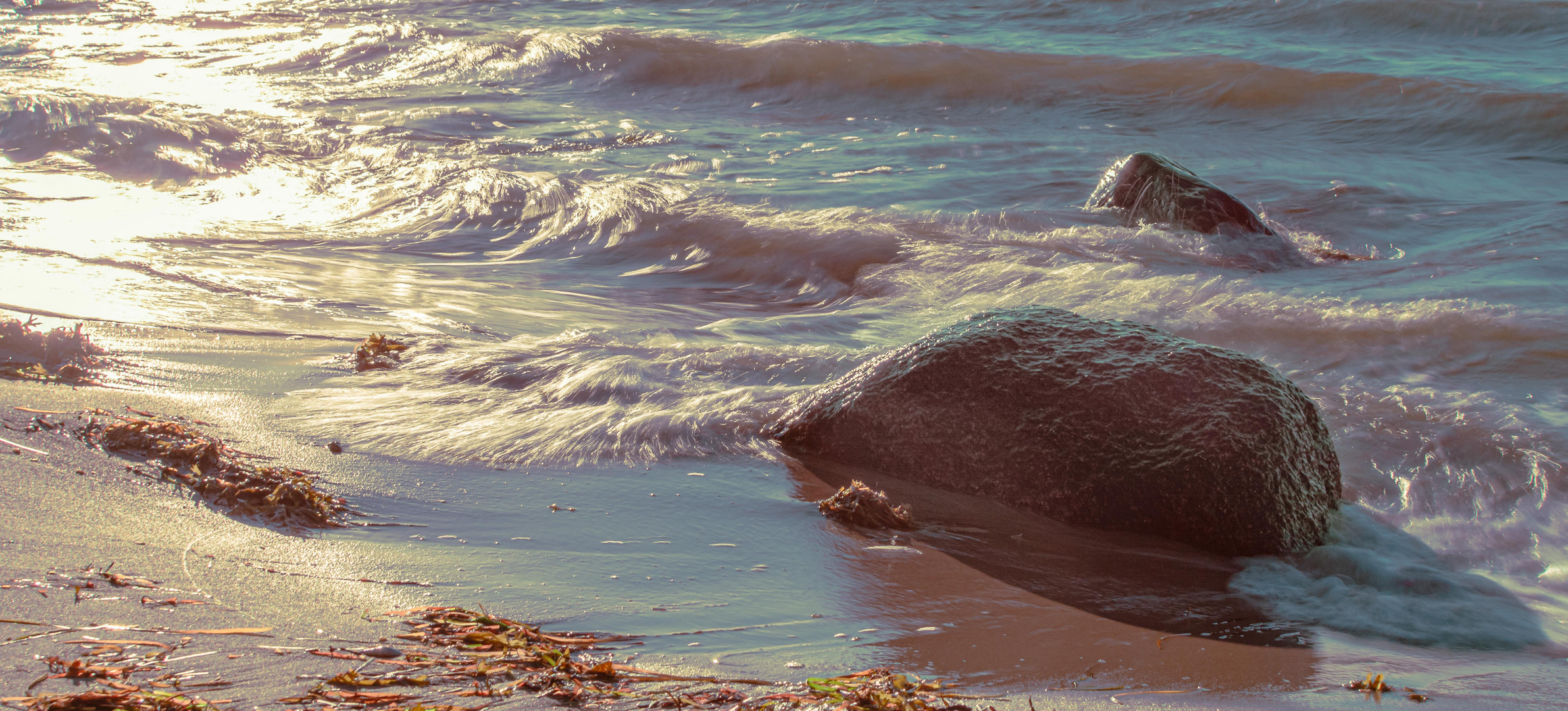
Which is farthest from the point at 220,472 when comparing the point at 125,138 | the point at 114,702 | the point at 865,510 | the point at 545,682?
the point at 125,138

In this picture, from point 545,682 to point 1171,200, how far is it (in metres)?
6.08

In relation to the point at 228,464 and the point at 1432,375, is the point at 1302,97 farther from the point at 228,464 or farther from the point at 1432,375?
the point at 228,464

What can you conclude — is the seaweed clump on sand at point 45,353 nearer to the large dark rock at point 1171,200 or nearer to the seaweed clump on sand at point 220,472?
the seaweed clump on sand at point 220,472

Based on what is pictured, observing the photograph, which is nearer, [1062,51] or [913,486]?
→ [913,486]

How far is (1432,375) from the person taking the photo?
4328 mm

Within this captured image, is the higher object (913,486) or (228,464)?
(228,464)

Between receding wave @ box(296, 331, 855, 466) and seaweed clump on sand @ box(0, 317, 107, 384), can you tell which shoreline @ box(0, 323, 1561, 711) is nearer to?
seaweed clump on sand @ box(0, 317, 107, 384)

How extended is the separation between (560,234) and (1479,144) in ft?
26.3

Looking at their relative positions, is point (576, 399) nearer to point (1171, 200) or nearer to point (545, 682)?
point (545, 682)

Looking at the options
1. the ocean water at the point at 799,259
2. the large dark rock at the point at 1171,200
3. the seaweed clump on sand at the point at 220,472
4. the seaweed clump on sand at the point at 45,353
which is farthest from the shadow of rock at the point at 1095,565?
the large dark rock at the point at 1171,200

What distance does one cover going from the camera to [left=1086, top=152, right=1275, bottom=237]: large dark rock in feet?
21.7

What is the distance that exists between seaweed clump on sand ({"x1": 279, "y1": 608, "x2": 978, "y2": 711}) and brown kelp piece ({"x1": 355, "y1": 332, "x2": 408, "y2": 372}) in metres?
2.07

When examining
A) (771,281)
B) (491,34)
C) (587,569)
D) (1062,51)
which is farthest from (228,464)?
(491,34)

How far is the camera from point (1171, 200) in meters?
6.80
